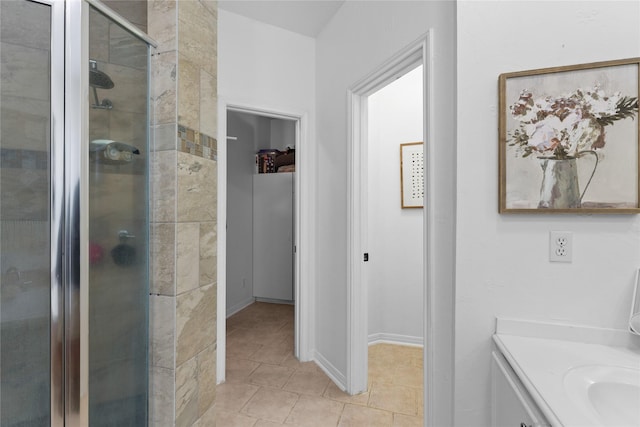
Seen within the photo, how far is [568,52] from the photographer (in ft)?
3.93

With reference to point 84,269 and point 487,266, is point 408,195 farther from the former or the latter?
point 84,269

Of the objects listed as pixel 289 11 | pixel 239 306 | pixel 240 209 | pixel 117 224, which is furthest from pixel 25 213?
pixel 239 306

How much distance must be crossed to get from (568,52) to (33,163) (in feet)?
6.07

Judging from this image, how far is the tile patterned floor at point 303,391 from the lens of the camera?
1917 mm

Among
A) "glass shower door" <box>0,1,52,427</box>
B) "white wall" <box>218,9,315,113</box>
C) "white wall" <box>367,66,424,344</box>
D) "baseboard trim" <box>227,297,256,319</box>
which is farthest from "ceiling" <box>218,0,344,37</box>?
"baseboard trim" <box>227,297,256,319</box>

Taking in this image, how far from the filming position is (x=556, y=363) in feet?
3.33

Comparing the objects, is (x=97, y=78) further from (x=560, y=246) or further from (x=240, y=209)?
(x=240, y=209)

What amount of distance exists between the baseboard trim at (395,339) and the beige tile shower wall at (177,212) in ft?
6.37

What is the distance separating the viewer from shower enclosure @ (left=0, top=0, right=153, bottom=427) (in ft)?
2.92

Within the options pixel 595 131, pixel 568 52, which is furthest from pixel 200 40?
pixel 595 131

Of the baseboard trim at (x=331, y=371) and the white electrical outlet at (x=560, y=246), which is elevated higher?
the white electrical outlet at (x=560, y=246)

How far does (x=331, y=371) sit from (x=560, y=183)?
1973 millimetres

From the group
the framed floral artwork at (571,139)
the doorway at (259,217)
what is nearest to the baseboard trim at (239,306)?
the doorway at (259,217)

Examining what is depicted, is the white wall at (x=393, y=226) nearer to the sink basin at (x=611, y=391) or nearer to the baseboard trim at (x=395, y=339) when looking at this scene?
the baseboard trim at (x=395, y=339)
